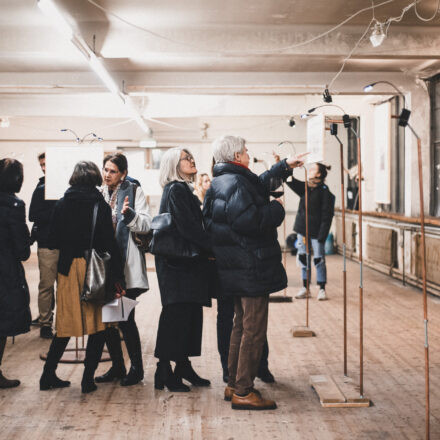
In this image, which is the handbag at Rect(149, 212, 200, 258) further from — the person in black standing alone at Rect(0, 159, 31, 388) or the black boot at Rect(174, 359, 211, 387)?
the person in black standing alone at Rect(0, 159, 31, 388)

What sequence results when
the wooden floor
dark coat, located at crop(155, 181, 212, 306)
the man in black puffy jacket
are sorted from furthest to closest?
dark coat, located at crop(155, 181, 212, 306) < the man in black puffy jacket < the wooden floor

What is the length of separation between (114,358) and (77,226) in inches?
38.7

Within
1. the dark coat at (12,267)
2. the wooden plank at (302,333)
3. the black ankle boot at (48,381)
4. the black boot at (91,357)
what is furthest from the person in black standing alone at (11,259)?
the wooden plank at (302,333)

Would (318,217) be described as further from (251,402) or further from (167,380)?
(251,402)

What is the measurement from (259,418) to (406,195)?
660cm

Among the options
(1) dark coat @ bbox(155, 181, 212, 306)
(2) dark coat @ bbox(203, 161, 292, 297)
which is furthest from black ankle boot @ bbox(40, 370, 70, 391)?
(2) dark coat @ bbox(203, 161, 292, 297)

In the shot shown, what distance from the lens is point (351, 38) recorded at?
7.15 metres

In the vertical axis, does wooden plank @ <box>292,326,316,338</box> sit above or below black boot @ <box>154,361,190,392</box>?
below

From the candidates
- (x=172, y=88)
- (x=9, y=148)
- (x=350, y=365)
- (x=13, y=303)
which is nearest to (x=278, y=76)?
(x=172, y=88)

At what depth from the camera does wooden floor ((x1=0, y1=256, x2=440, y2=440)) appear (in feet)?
10.1

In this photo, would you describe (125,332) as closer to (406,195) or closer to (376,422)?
(376,422)

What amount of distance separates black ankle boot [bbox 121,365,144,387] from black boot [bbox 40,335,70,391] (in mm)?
367

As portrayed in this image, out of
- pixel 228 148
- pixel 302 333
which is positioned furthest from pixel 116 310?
pixel 302 333

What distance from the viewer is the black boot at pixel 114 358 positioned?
3.86 m
